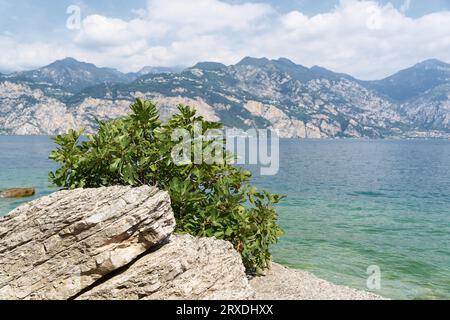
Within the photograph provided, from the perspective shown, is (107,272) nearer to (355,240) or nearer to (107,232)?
(107,232)

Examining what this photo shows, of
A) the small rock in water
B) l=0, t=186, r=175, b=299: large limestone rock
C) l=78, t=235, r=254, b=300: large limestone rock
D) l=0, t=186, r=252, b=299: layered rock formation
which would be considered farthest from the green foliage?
the small rock in water

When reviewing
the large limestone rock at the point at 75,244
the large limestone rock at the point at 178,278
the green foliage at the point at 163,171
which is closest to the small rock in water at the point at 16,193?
the green foliage at the point at 163,171

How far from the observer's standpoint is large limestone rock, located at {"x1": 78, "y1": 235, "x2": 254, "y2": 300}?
423 inches

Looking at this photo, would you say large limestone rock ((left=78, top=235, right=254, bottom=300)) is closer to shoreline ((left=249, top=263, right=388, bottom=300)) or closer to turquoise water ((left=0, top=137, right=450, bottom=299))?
shoreline ((left=249, top=263, right=388, bottom=300))

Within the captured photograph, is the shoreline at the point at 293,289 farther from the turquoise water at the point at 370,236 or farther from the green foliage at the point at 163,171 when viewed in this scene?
the turquoise water at the point at 370,236

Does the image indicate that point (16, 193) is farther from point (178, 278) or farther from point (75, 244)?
point (178, 278)

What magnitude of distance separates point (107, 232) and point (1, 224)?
12.9ft

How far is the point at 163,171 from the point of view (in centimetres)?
1475

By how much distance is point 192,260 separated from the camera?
38.1 ft

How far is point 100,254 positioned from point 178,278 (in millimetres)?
2331

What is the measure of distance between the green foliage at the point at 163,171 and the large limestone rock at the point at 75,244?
268 centimetres

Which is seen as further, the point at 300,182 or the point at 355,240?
the point at 300,182
